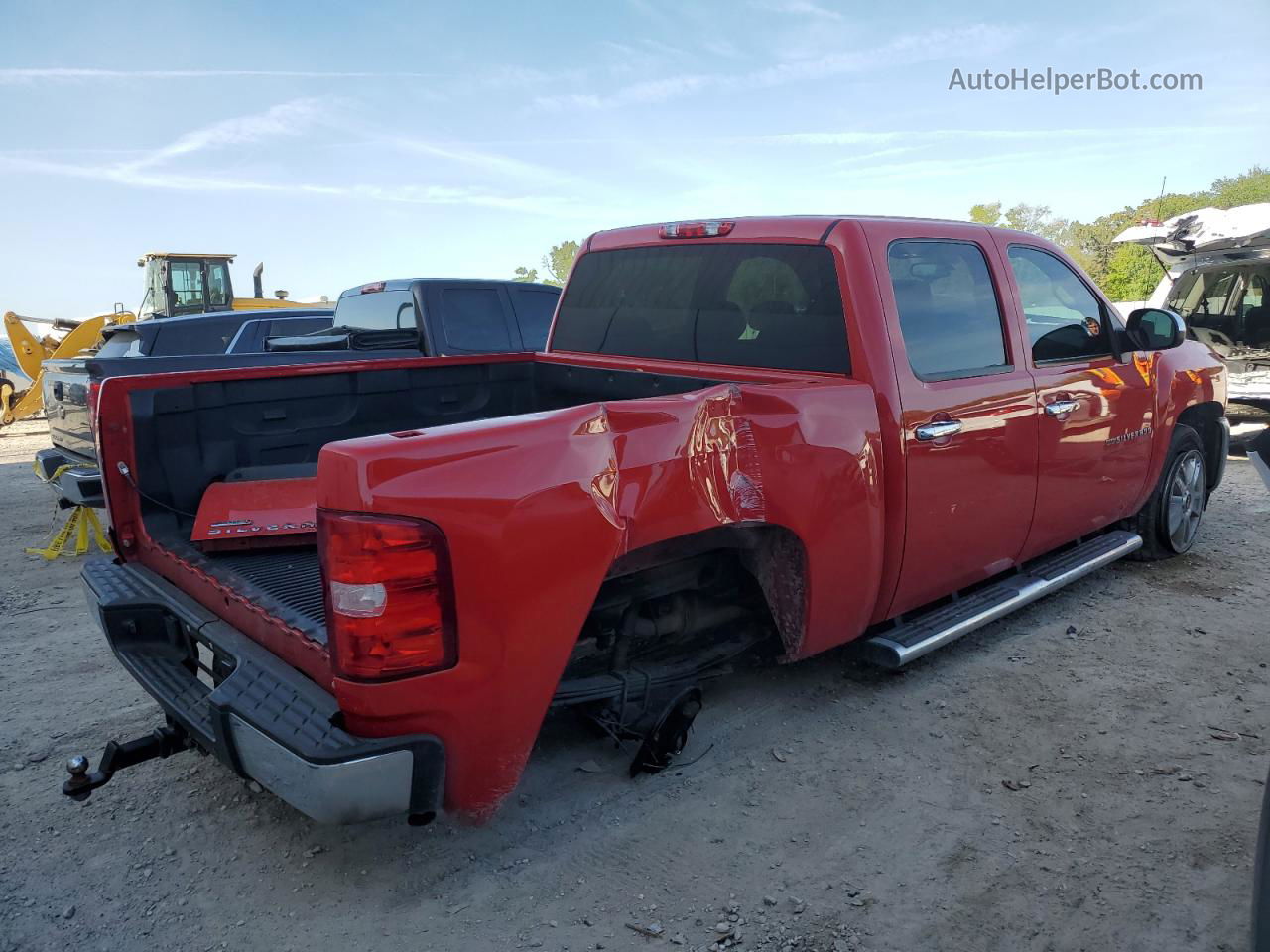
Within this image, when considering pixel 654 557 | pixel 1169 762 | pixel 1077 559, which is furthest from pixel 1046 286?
pixel 654 557

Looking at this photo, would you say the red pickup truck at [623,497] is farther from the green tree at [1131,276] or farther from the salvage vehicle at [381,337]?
the green tree at [1131,276]

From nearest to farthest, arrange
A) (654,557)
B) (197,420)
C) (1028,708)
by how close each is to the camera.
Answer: (654,557) < (197,420) < (1028,708)

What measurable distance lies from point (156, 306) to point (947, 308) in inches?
688

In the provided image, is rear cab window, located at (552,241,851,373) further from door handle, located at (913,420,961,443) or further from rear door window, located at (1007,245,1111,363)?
rear door window, located at (1007,245,1111,363)

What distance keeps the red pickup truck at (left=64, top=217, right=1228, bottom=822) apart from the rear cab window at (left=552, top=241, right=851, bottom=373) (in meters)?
0.01

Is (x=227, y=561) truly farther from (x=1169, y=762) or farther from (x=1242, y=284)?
(x=1242, y=284)

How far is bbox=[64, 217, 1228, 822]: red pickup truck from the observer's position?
7.09 ft

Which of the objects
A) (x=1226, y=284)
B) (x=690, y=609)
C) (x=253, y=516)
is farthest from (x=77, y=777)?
(x=1226, y=284)

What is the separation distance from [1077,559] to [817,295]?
219cm

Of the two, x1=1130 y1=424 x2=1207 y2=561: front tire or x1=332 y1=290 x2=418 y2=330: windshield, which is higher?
x1=332 y1=290 x2=418 y2=330: windshield

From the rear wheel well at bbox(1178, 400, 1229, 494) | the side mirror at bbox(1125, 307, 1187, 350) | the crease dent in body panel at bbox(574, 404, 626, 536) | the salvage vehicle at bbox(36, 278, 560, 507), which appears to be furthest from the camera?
the salvage vehicle at bbox(36, 278, 560, 507)

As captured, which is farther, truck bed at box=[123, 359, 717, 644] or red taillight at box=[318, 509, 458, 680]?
truck bed at box=[123, 359, 717, 644]

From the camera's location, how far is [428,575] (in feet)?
6.92

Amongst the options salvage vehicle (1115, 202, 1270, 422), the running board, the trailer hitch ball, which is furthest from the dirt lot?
salvage vehicle (1115, 202, 1270, 422)
